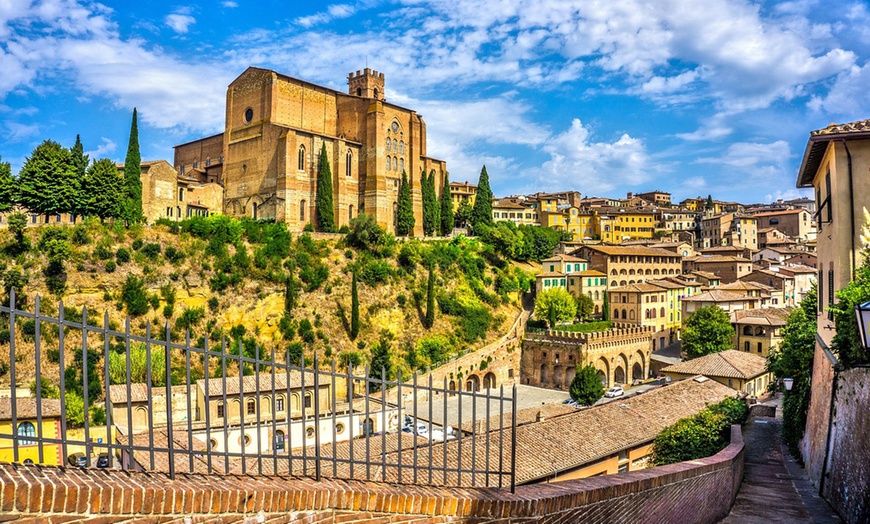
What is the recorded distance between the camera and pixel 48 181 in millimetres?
39781

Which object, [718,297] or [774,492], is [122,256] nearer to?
[774,492]

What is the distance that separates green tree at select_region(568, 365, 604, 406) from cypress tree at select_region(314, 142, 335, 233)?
2408cm

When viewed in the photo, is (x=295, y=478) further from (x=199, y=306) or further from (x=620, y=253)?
(x=620, y=253)

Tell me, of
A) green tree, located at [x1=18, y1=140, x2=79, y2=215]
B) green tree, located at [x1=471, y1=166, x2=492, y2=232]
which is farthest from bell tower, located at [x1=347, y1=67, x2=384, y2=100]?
green tree, located at [x1=18, y1=140, x2=79, y2=215]

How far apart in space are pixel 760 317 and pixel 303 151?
127 feet

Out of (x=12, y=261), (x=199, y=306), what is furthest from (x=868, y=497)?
(x=12, y=261)

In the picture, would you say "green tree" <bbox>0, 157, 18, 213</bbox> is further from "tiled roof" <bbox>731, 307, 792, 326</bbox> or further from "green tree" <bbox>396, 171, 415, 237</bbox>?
"tiled roof" <bbox>731, 307, 792, 326</bbox>

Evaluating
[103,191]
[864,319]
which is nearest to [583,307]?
[103,191]

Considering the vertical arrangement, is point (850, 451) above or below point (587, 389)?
above

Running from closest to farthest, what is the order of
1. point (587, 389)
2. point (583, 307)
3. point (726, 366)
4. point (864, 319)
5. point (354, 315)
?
point (864, 319) → point (726, 366) → point (587, 389) → point (354, 315) → point (583, 307)

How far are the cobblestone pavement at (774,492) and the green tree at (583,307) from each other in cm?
3788

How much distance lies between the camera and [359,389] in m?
37.9

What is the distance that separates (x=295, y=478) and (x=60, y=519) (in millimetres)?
2055

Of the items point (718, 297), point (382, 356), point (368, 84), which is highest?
point (368, 84)
